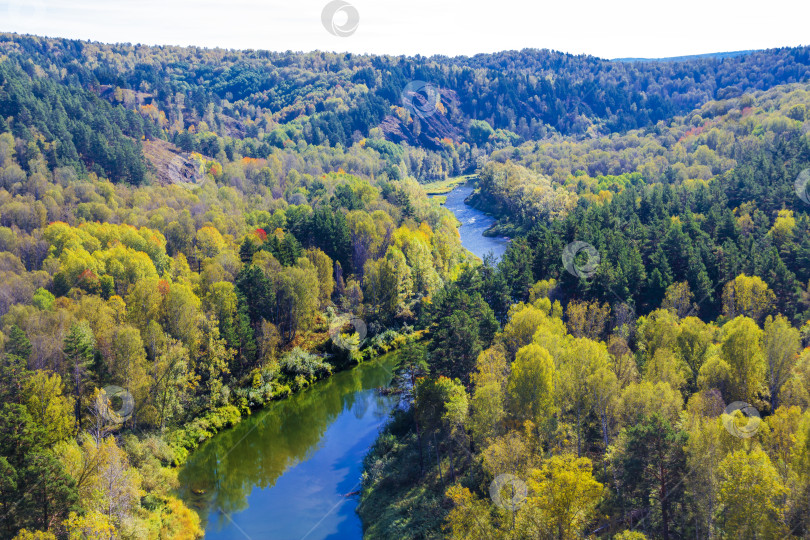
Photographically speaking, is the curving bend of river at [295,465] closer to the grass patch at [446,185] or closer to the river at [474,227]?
the river at [474,227]

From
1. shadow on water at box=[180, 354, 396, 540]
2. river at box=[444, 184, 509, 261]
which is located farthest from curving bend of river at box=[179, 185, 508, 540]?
river at box=[444, 184, 509, 261]

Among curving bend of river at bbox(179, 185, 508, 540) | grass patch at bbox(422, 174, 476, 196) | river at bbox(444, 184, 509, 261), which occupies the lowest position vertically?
curving bend of river at bbox(179, 185, 508, 540)

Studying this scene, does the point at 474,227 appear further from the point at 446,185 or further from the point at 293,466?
the point at 293,466

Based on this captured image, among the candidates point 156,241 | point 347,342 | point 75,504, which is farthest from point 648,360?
point 156,241

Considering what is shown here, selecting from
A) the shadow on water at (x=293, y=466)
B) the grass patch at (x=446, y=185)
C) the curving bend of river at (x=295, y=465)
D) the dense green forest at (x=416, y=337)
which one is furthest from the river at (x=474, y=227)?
the shadow on water at (x=293, y=466)

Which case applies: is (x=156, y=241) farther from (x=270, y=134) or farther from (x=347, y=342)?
(x=270, y=134)

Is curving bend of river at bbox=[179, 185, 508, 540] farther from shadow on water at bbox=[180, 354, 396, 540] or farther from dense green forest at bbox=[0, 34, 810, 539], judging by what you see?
dense green forest at bbox=[0, 34, 810, 539]

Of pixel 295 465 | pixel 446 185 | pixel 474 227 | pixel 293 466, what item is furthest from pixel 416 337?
pixel 446 185
